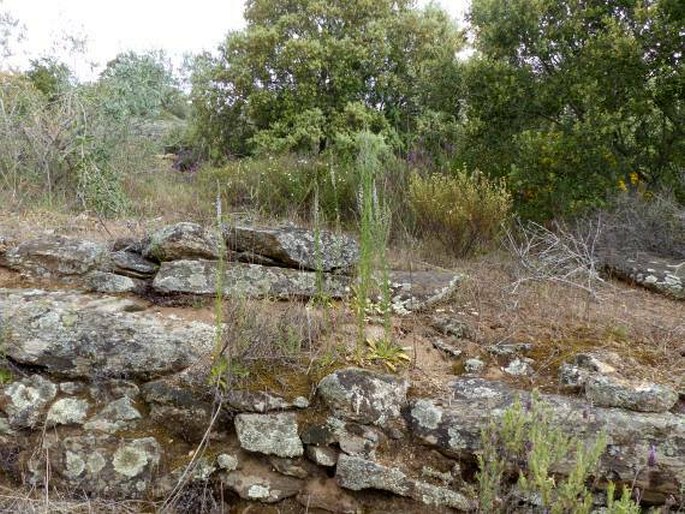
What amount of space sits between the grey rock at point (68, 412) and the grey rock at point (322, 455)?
1.07 meters

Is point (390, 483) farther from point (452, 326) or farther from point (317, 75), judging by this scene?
point (317, 75)

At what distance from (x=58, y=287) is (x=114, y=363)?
93 cm

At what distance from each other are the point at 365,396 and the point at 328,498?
46cm

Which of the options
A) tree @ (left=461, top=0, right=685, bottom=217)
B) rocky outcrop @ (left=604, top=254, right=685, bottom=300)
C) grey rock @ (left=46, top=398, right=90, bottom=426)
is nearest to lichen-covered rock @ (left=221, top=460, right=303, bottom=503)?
grey rock @ (left=46, top=398, right=90, bottom=426)

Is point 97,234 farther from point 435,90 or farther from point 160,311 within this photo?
point 435,90

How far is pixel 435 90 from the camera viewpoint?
6.59 metres

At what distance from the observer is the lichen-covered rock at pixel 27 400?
2539 millimetres

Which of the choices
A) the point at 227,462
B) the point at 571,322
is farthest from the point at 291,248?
the point at 571,322

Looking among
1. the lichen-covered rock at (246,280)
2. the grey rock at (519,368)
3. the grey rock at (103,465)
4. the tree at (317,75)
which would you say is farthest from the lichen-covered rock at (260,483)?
the tree at (317,75)

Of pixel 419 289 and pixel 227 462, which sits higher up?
pixel 419 289

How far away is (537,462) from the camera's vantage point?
1.73 m

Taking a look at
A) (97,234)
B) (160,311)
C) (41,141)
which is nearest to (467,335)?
(160,311)

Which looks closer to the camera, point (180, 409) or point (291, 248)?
point (180, 409)

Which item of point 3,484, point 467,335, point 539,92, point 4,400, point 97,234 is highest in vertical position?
point 539,92
